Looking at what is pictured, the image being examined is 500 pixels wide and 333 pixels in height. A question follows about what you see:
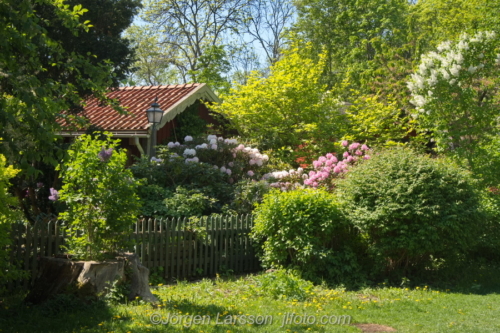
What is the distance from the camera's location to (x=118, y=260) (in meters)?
6.75

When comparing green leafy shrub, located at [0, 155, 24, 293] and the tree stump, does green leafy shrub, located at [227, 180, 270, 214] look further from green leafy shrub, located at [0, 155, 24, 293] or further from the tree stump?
green leafy shrub, located at [0, 155, 24, 293]

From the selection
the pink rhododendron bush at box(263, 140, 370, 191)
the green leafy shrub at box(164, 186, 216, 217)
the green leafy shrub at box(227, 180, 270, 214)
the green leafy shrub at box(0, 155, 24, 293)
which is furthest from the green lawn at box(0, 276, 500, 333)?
the pink rhododendron bush at box(263, 140, 370, 191)

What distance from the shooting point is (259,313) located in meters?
6.34

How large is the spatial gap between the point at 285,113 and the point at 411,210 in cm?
885

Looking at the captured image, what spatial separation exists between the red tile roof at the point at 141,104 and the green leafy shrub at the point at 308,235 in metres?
6.40

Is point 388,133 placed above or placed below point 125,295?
above

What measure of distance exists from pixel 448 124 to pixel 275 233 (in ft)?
20.0

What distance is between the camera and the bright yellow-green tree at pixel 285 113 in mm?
16641

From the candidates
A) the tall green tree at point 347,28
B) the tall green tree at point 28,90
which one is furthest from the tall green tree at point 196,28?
the tall green tree at point 28,90

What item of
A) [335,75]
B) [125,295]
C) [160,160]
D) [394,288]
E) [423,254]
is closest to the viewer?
[125,295]

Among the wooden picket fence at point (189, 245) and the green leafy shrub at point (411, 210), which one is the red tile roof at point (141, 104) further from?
the green leafy shrub at point (411, 210)

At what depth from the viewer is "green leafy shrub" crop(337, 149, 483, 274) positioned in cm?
884

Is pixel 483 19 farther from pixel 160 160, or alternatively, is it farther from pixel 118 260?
pixel 118 260

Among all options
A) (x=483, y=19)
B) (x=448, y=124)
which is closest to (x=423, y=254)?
(x=448, y=124)
